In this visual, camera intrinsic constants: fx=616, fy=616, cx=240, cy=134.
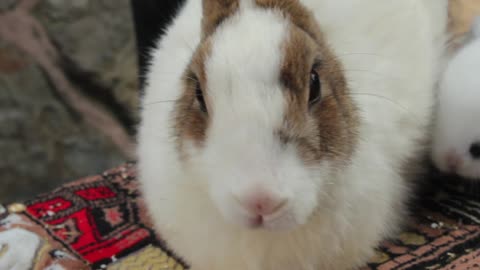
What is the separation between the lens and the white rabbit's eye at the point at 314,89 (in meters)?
1.08

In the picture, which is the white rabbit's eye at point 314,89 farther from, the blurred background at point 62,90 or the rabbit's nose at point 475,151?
the blurred background at point 62,90

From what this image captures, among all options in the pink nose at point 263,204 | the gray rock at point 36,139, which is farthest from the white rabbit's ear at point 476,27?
the gray rock at point 36,139

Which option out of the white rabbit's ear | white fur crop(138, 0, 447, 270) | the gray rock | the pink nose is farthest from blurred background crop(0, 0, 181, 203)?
the pink nose

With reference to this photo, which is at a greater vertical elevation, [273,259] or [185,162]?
[185,162]

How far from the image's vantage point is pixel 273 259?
1.17 meters

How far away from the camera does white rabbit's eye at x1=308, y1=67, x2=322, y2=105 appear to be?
1085mm

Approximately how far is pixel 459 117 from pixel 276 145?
0.76m

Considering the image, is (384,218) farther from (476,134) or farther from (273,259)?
(476,134)

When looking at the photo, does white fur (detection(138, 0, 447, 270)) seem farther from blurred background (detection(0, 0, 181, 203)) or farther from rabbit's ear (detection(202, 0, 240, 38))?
blurred background (detection(0, 0, 181, 203))

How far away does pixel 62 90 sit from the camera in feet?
8.89

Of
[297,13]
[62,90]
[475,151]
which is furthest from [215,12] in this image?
[62,90]

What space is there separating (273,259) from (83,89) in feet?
5.95

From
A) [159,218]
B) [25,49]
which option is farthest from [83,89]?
[159,218]

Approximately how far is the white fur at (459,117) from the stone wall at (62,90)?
1584 mm
